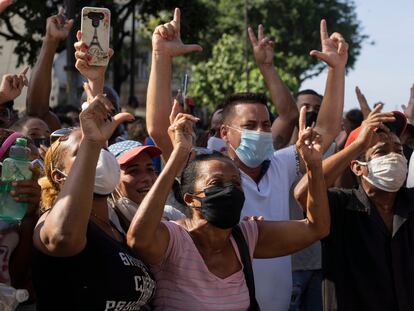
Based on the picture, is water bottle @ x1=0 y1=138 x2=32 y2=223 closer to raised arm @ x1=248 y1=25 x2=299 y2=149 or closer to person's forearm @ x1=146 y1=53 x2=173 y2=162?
person's forearm @ x1=146 y1=53 x2=173 y2=162

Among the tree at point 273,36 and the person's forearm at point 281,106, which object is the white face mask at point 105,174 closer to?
the person's forearm at point 281,106

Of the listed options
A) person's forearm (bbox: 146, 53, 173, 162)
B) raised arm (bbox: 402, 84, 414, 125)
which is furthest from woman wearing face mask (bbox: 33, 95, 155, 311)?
raised arm (bbox: 402, 84, 414, 125)

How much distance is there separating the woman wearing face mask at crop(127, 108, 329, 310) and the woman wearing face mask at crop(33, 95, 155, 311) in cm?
15

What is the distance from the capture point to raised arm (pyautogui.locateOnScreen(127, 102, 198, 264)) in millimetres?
3408

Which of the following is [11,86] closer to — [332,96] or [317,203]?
[332,96]

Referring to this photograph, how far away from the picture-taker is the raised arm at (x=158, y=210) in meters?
3.41

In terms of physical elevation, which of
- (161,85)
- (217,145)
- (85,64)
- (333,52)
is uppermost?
(333,52)

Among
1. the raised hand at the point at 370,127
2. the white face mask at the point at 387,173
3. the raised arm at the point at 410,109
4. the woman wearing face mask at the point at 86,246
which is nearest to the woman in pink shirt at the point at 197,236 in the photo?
the woman wearing face mask at the point at 86,246

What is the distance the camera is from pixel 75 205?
3064 mm

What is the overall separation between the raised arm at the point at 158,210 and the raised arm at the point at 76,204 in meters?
0.35

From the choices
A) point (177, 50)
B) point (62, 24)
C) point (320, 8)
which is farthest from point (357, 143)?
point (320, 8)

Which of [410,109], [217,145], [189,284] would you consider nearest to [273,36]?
[410,109]

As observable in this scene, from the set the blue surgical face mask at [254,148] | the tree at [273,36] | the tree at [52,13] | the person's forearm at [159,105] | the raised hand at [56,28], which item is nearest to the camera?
the person's forearm at [159,105]

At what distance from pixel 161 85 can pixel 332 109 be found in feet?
3.65
